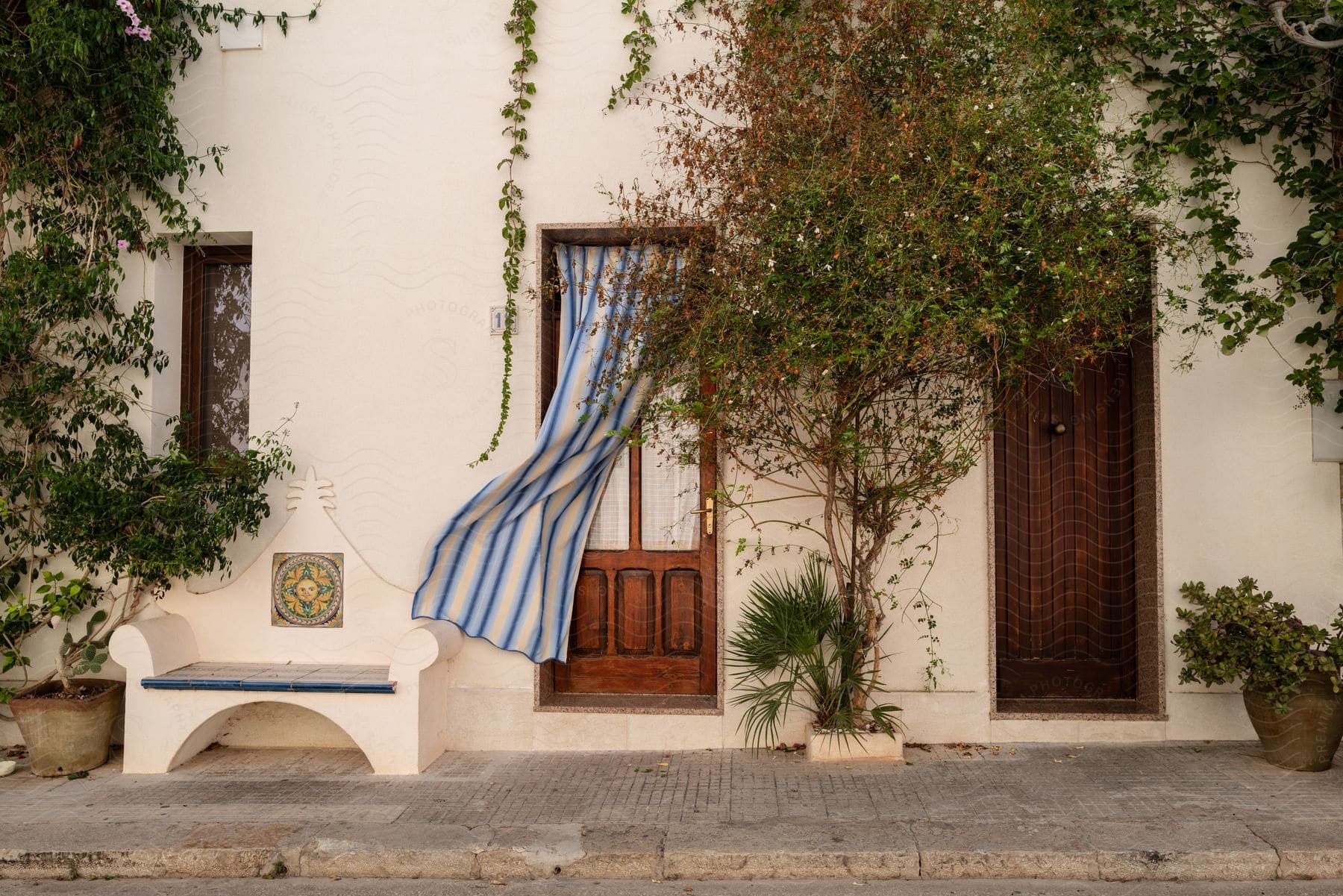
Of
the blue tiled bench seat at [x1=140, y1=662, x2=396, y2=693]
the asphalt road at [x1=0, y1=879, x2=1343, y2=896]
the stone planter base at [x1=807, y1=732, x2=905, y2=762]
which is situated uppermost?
the blue tiled bench seat at [x1=140, y1=662, x2=396, y2=693]

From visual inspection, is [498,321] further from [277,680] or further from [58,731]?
[58,731]

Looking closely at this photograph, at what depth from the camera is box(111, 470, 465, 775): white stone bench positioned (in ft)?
17.5

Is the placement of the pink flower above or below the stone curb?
above

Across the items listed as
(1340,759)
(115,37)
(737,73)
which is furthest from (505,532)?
(1340,759)

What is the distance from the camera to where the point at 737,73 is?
5.29m

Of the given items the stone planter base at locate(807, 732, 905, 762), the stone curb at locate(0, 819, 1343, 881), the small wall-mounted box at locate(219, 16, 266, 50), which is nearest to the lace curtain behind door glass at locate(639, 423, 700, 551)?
the stone planter base at locate(807, 732, 905, 762)

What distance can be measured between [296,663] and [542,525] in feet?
5.82

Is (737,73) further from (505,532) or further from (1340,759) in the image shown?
(1340,759)

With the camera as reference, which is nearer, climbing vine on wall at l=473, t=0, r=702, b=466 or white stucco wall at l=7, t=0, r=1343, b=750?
white stucco wall at l=7, t=0, r=1343, b=750

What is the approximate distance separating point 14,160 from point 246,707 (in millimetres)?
3671

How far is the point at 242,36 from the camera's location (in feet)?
20.0

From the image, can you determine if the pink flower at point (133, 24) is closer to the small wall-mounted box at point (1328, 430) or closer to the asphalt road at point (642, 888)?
the asphalt road at point (642, 888)

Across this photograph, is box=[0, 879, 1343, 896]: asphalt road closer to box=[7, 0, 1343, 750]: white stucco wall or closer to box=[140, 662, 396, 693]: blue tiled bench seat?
box=[140, 662, 396, 693]: blue tiled bench seat

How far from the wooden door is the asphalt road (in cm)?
190
